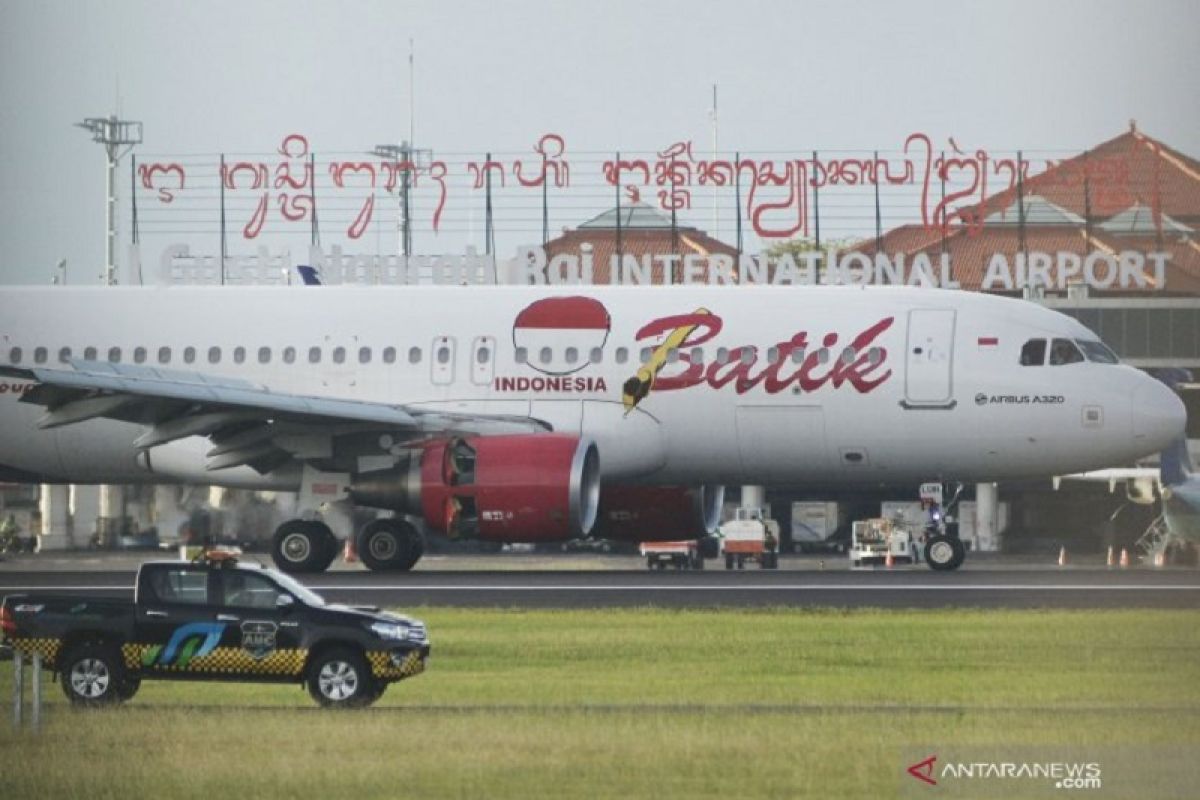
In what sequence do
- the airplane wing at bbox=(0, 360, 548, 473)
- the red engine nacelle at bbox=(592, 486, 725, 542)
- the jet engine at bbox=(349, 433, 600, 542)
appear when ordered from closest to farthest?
the jet engine at bbox=(349, 433, 600, 542)
the airplane wing at bbox=(0, 360, 548, 473)
the red engine nacelle at bbox=(592, 486, 725, 542)

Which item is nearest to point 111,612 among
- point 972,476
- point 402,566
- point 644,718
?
point 644,718

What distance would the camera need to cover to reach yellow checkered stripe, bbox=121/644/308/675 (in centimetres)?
2278

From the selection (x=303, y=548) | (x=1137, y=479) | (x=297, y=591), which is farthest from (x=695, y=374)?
(x=1137, y=479)

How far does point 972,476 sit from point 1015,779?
23.3 meters

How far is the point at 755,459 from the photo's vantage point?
41938mm

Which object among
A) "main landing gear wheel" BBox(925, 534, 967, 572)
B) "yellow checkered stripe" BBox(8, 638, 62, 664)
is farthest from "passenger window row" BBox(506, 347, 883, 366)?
"yellow checkered stripe" BBox(8, 638, 62, 664)

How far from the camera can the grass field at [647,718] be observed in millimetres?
18812

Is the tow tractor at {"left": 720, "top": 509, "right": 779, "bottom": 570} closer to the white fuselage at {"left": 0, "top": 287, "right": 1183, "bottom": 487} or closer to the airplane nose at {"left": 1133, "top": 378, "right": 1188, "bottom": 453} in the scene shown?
the white fuselage at {"left": 0, "top": 287, "right": 1183, "bottom": 487}

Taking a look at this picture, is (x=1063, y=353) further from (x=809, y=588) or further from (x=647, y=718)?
(x=647, y=718)

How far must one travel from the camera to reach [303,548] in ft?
136

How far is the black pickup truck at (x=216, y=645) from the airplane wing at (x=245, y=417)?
1637 cm

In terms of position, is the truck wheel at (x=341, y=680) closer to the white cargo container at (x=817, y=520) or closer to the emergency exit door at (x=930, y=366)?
the emergency exit door at (x=930, y=366)

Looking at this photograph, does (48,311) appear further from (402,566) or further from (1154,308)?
(1154,308)

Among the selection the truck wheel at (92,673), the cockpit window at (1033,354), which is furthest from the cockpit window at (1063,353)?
the truck wheel at (92,673)
